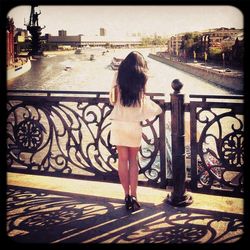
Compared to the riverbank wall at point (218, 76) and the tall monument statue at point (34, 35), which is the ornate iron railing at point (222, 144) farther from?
the tall monument statue at point (34, 35)

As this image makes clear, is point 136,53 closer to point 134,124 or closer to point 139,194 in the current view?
point 134,124

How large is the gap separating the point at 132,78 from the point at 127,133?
56 centimetres

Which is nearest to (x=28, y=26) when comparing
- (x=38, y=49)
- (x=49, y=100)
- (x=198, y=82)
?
(x=38, y=49)

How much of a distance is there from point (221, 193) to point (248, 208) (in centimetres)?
40

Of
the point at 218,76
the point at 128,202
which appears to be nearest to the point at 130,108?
the point at 128,202

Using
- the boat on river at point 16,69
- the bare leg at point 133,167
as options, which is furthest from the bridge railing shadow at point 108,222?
the boat on river at point 16,69

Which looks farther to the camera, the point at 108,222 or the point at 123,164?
the point at 123,164

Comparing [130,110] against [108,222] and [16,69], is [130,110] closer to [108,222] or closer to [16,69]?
Answer: [108,222]

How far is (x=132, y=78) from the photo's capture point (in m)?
3.28

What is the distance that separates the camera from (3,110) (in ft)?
12.6

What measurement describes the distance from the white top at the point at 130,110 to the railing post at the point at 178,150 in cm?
31

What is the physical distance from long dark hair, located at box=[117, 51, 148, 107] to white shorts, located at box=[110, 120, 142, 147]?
8.3 inches

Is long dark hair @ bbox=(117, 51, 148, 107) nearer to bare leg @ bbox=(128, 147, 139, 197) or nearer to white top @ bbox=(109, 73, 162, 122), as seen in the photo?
white top @ bbox=(109, 73, 162, 122)

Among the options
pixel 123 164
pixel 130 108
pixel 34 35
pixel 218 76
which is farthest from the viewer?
pixel 34 35
